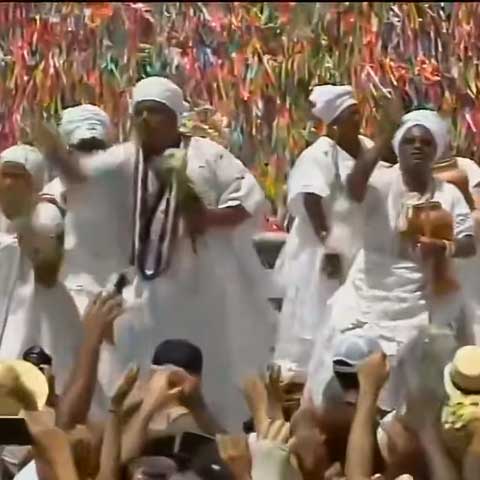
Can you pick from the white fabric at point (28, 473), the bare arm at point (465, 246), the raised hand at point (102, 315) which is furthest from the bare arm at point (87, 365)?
the bare arm at point (465, 246)

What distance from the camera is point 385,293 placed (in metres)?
2.73

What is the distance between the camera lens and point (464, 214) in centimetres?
278

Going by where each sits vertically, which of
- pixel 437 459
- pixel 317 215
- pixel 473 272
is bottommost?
pixel 437 459

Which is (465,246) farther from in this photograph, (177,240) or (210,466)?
(210,466)

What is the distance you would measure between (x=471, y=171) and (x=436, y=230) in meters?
0.38

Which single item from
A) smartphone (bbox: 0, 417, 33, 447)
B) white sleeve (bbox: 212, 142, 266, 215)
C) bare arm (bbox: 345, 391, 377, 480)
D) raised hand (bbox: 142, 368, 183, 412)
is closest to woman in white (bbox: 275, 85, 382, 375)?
white sleeve (bbox: 212, 142, 266, 215)

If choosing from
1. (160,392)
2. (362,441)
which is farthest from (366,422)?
(160,392)

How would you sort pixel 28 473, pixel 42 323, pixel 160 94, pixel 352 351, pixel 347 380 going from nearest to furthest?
pixel 28 473 → pixel 347 380 → pixel 352 351 → pixel 42 323 → pixel 160 94

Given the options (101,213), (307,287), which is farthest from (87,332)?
(307,287)

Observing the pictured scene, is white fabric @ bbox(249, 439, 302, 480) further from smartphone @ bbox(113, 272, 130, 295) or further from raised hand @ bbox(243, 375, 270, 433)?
smartphone @ bbox(113, 272, 130, 295)

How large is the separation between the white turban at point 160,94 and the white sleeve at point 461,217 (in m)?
0.49

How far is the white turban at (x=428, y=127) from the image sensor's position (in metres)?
2.84

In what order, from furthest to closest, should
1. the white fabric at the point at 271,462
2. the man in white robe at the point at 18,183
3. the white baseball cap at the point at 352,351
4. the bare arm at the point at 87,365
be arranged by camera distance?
the man in white robe at the point at 18,183 → the white baseball cap at the point at 352,351 → the bare arm at the point at 87,365 → the white fabric at the point at 271,462

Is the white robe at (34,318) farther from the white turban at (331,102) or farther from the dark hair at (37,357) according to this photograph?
the white turban at (331,102)
